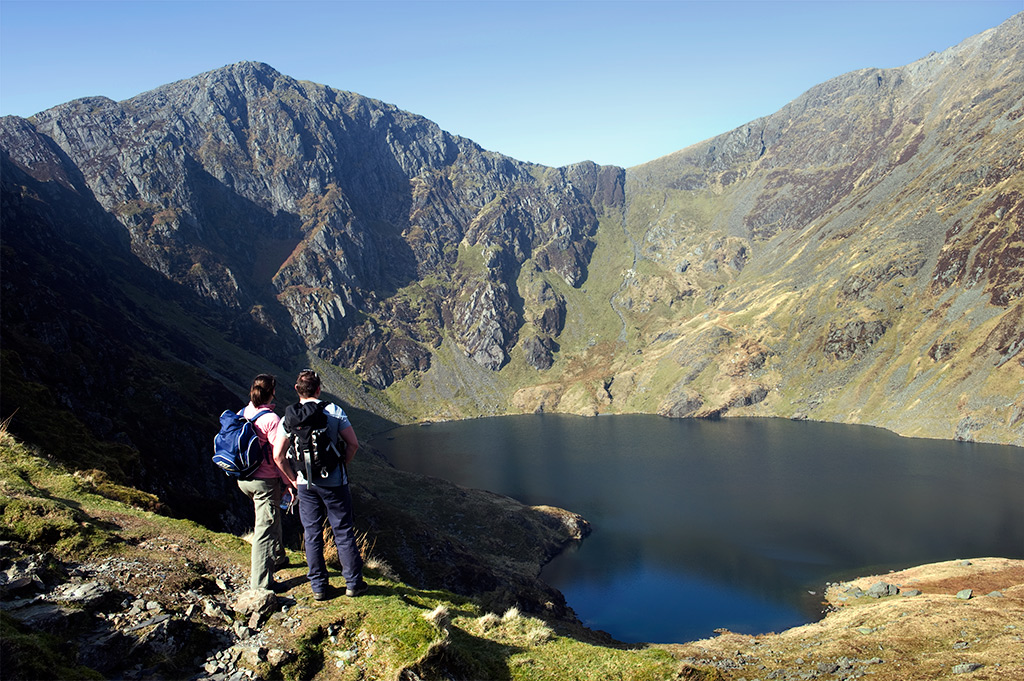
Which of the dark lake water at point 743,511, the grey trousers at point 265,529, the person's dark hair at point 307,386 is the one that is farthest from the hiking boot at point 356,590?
the dark lake water at point 743,511

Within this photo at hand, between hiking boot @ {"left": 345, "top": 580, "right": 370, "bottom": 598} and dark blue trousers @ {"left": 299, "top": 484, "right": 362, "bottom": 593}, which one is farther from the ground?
dark blue trousers @ {"left": 299, "top": 484, "right": 362, "bottom": 593}

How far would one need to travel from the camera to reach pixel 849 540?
7762 cm

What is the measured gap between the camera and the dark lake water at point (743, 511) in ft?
212

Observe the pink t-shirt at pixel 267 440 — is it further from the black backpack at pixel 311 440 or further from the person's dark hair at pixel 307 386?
the person's dark hair at pixel 307 386

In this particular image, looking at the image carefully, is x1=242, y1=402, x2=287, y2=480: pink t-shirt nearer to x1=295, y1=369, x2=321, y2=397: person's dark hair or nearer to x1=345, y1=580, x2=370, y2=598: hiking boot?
x1=295, y1=369, x2=321, y2=397: person's dark hair

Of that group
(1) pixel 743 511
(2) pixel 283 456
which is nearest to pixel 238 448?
(2) pixel 283 456

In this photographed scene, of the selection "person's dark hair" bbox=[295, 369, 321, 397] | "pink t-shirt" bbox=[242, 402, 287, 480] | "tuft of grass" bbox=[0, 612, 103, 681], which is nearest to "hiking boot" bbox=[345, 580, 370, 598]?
"pink t-shirt" bbox=[242, 402, 287, 480]

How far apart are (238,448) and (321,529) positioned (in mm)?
2644

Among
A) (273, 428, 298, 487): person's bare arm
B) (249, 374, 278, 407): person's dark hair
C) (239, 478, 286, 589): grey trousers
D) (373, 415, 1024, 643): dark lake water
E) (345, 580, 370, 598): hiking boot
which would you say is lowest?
(373, 415, 1024, 643): dark lake water

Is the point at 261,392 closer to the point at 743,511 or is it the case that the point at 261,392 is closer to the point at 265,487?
the point at 265,487

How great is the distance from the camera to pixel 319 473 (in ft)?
39.9

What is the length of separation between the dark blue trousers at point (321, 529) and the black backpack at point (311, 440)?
1.46ft

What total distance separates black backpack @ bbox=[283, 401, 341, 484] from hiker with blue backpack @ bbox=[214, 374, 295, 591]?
0.53 meters

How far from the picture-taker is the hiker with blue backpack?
12.0m
